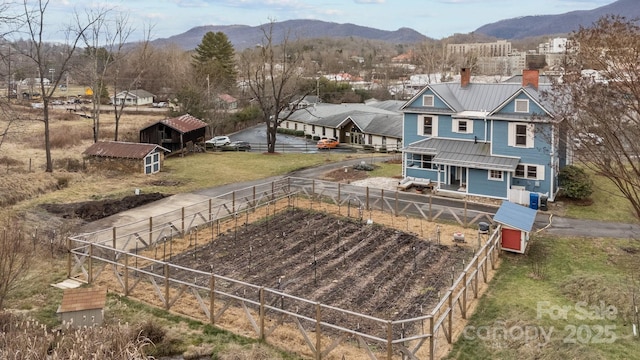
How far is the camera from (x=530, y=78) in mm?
30188

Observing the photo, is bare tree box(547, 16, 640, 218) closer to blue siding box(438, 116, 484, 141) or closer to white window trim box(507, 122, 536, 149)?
white window trim box(507, 122, 536, 149)

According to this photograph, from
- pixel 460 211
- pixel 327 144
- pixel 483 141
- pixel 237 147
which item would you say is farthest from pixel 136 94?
pixel 460 211

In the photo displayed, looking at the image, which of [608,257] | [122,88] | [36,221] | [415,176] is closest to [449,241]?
[608,257]

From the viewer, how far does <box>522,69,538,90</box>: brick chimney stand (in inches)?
1182

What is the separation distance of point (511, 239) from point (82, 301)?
51.8ft

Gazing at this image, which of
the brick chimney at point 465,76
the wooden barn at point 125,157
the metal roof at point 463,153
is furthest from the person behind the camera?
the wooden barn at point 125,157

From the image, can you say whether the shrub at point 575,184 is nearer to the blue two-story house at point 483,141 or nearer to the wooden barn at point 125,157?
the blue two-story house at point 483,141

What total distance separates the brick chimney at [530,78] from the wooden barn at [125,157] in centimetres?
2498

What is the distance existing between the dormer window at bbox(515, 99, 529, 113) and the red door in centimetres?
1119

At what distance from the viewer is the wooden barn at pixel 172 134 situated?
43.4 m

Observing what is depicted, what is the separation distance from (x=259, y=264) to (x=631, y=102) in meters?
13.7

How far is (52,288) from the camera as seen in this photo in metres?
16.5

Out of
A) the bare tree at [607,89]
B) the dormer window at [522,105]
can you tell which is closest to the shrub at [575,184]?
the dormer window at [522,105]

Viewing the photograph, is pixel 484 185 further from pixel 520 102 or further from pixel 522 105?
pixel 520 102
